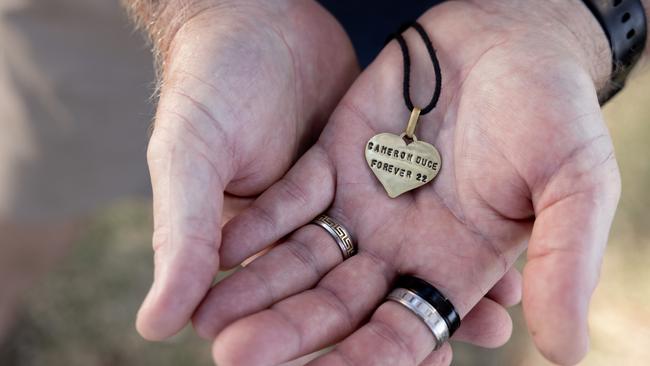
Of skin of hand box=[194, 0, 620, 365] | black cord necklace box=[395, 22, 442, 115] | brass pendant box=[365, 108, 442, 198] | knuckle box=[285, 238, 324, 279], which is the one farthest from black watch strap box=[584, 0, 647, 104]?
knuckle box=[285, 238, 324, 279]

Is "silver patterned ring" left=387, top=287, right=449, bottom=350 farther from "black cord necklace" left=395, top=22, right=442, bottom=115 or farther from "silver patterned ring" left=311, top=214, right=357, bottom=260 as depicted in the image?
"black cord necklace" left=395, top=22, right=442, bottom=115

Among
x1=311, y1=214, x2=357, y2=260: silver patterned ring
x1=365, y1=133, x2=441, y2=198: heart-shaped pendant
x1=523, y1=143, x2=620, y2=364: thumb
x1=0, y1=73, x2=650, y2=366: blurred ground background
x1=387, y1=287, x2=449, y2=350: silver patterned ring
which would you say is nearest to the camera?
x1=523, y1=143, x2=620, y2=364: thumb

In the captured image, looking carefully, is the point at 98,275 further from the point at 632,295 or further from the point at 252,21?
the point at 632,295

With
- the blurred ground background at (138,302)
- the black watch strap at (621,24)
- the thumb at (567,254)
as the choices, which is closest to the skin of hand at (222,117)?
the thumb at (567,254)

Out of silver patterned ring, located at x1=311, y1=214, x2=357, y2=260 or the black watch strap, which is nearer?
silver patterned ring, located at x1=311, y1=214, x2=357, y2=260

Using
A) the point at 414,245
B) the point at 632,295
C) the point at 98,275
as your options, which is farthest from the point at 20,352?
the point at 632,295

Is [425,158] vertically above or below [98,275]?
above

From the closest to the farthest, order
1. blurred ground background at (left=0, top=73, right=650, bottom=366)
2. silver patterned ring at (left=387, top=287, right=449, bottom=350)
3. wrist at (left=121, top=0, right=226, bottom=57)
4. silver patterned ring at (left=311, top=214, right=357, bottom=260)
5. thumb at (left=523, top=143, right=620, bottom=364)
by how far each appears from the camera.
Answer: thumb at (left=523, top=143, right=620, bottom=364) → silver patterned ring at (left=387, top=287, right=449, bottom=350) → silver patterned ring at (left=311, top=214, right=357, bottom=260) → wrist at (left=121, top=0, right=226, bottom=57) → blurred ground background at (left=0, top=73, right=650, bottom=366)

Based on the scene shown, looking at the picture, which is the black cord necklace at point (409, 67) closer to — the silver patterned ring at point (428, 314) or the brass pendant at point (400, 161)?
the brass pendant at point (400, 161)
